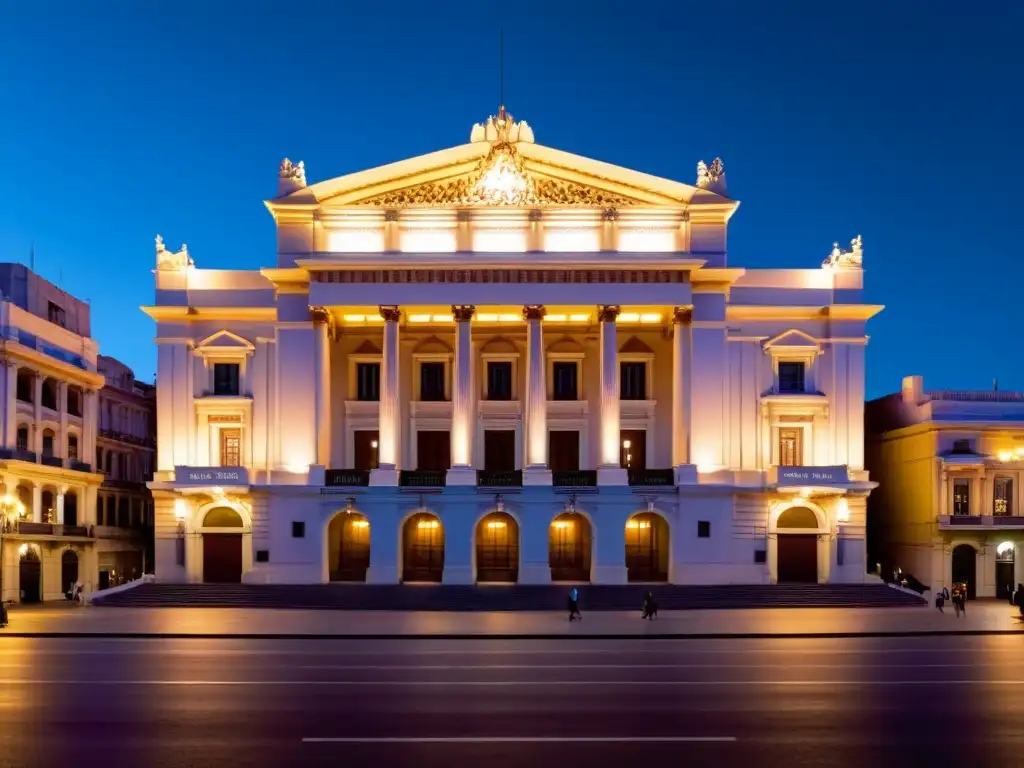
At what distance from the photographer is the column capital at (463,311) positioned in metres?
53.4

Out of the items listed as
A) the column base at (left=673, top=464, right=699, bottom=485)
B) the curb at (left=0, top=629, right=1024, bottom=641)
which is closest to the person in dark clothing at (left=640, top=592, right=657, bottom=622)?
the curb at (left=0, top=629, right=1024, bottom=641)

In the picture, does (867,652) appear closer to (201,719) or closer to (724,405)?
(201,719)

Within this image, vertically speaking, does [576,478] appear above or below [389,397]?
below

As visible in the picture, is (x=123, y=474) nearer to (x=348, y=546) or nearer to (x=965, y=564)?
(x=348, y=546)

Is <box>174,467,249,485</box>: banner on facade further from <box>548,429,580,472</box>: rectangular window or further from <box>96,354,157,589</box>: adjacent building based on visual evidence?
<box>548,429,580,472</box>: rectangular window

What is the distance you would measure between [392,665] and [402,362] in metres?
34.5

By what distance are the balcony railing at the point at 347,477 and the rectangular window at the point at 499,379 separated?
884 centimetres

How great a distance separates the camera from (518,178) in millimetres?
53469

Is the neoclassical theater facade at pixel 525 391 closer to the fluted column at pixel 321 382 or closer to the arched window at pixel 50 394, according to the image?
the fluted column at pixel 321 382

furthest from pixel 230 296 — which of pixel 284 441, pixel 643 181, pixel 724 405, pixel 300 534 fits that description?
pixel 724 405

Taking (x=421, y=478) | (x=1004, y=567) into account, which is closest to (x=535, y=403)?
(x=421, y=478)

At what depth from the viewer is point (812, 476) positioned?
5294 cm

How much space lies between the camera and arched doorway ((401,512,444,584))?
54.7m

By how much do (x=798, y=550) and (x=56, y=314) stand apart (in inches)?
1783
